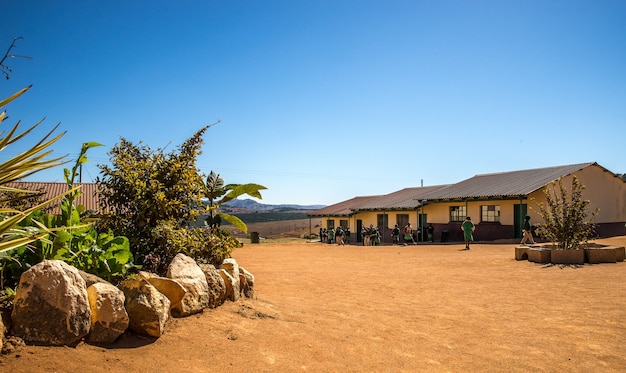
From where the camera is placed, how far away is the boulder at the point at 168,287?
5004 millimetres

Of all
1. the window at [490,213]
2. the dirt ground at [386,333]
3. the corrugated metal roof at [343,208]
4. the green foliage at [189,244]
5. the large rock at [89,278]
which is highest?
the corrugated metal roof at [343,208]

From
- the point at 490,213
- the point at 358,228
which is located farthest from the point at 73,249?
the point at 358,228

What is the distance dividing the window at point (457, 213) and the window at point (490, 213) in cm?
145

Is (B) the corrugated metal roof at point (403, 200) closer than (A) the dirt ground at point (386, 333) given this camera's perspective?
No

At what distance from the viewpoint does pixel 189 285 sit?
5445 millimetres

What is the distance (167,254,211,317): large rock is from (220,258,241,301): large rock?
2.46 feet

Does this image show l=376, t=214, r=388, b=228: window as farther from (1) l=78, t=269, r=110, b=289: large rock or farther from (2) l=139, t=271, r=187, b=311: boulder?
(1) l=78, t=269, r=110, b=289: large rock

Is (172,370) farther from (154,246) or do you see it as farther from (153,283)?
(154,246)

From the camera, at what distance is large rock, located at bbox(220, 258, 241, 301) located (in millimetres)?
6537

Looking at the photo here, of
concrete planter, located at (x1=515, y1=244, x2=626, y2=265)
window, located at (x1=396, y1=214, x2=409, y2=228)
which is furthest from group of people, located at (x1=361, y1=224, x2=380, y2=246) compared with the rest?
concrete planter, located at (x1=515, y1=244, x2=626, y2=265)

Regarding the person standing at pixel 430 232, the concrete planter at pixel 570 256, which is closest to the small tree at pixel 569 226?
the concrete planter at pixel 570 256

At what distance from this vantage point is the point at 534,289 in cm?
905

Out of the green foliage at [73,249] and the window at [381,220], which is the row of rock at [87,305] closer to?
the green foliage at [73,249]

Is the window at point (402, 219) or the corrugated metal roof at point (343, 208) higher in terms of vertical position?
the corrugated metal roof at point (343, 208)
